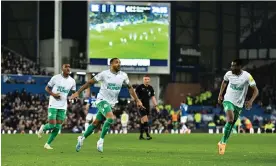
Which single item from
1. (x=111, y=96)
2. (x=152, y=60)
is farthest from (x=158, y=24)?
(x=111, y=96)

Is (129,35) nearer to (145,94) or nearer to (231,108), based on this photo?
(145,94)

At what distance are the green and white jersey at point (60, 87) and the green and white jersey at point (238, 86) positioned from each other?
5.25 meters

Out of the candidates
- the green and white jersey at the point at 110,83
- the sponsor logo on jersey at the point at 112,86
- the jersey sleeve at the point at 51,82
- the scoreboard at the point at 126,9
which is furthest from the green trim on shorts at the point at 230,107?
the scoreboard at the point at 126,9

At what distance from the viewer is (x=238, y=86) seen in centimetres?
1638

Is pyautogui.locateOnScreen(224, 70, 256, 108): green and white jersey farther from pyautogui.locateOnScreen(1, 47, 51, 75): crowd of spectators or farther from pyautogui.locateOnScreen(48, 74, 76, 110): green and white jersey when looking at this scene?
pyautogui.locateOnScreen(1, 47, 51, 75): crowd of spectators

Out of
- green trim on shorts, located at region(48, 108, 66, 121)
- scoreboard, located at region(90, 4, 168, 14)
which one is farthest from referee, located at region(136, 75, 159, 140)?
scoreboard, located at region(90, 4, 168, 14)

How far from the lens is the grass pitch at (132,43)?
167ft

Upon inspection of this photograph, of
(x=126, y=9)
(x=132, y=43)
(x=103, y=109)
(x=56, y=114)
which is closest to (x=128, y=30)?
(x=132, y=43)

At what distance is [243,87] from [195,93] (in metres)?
44.9

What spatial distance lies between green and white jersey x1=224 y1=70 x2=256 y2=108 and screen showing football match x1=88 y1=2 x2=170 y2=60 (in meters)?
34.6

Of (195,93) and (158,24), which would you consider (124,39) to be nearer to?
(158,24)

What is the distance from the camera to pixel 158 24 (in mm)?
51594

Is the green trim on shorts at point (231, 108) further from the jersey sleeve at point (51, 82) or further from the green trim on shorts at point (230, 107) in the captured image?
the jersey sleeve at point (51, 82)

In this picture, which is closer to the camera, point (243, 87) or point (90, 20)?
point (243, 87)
